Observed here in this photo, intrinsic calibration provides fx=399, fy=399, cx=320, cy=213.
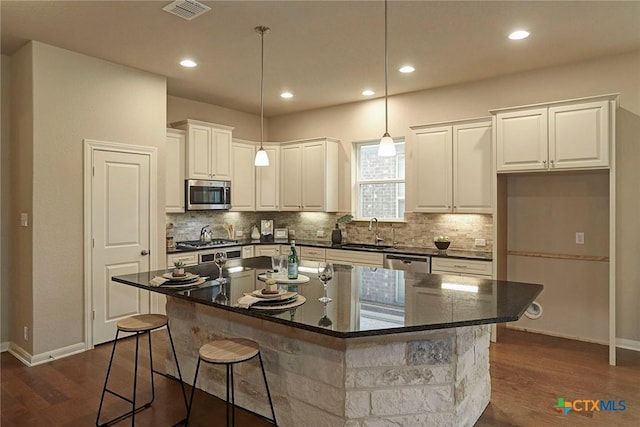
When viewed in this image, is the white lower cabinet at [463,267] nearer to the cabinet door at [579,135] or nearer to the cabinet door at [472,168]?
the cabinet door at [472,168]

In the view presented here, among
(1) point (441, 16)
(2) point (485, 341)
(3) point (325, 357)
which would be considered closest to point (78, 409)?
(3) point (325, 357)

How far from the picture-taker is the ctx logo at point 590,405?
2814mm

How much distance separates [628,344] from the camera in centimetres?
397

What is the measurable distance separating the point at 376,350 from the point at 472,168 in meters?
3.09

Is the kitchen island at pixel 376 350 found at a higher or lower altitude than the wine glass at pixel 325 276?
lower

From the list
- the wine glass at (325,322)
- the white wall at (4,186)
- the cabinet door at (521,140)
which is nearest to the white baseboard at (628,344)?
the cabinet door at (521,140)

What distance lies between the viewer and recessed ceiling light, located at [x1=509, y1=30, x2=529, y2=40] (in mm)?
3457

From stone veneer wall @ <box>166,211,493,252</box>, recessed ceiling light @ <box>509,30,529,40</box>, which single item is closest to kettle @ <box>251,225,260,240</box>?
stone veneer wall @ <box>166,211,493,252</box>

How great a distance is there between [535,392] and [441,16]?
119 inches

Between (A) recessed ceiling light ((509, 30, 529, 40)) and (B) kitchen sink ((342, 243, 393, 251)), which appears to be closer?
(A) recessed ceiling light ((509, 30, 529, 40))

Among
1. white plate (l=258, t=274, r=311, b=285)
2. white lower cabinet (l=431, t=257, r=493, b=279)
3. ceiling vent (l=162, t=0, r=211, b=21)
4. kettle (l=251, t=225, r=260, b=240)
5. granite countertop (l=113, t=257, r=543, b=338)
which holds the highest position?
ceiling vent (l=162, t=0, r=211, b=21)

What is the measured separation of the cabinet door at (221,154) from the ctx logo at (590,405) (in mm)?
4573

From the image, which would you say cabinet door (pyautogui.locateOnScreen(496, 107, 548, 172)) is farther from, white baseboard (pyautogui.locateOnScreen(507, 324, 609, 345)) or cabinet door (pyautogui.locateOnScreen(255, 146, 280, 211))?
cabinet door (pyautogui.locateOnScreen(255, 146, 280, 211))

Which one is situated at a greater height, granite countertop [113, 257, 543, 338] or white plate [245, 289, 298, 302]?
white plate [245, 289, 298, 302]
